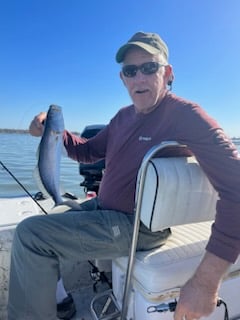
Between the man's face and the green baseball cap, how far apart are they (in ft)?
0.09

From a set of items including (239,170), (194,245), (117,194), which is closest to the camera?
(239,170)

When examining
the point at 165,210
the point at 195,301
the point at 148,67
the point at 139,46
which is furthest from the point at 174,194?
the point at 139,46

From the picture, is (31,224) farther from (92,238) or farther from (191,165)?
(191,165)

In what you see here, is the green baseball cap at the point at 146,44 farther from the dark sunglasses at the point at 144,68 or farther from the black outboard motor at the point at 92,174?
the black outboard motor at the point at 92,174

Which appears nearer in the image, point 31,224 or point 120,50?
point 31,224

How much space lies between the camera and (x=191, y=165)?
182 cm

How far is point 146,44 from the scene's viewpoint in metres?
2.16

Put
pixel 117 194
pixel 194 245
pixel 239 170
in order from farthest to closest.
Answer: pixel 117 194 → pixel 194 245 → pixel 239 170

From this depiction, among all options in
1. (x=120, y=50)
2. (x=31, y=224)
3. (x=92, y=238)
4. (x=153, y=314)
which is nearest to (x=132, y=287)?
(x=153, y=314)

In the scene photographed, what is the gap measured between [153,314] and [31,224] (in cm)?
82

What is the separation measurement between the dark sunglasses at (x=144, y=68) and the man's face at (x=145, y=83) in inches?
0.6

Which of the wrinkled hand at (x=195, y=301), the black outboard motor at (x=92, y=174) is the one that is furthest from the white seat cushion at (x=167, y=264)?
the black outboard motor at (x=92, y=174)

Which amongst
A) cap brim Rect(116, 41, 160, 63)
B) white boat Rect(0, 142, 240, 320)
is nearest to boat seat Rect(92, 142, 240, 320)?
white boat Rect(0, 142, 240, 320)

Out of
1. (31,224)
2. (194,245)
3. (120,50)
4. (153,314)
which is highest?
(120,50)
